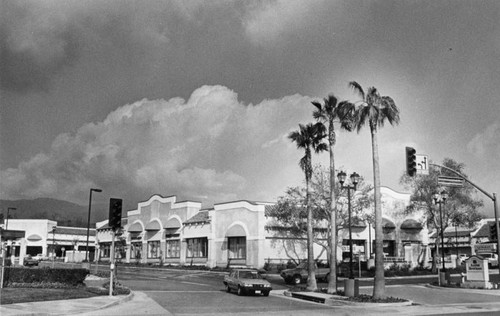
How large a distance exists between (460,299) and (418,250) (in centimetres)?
4073

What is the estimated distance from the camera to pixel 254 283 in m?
27.9

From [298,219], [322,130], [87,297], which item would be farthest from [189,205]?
[87,297]

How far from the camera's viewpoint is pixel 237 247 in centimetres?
6050

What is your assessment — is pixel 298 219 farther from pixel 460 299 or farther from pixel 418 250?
pixel 460 299

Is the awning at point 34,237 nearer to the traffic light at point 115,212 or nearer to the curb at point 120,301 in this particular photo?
the curb at point 120,301

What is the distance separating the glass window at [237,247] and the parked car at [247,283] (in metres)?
29.5

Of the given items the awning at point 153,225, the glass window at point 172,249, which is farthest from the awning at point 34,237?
the glass window at point 172,249

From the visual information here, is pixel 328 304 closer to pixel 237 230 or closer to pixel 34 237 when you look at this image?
pixel 237 230

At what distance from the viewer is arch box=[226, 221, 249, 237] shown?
5859 centimetres

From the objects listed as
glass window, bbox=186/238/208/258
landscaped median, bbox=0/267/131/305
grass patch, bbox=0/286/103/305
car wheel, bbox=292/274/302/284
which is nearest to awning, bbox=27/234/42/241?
glass window, bbox=186/238/208/258

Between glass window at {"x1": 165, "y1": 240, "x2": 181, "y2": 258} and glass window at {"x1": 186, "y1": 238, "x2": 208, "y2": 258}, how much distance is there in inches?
90.4

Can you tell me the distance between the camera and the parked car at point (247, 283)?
2775 cm

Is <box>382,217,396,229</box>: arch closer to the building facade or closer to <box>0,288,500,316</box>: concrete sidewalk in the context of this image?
<box>0,288,500,316</box>: concrete sidewalk

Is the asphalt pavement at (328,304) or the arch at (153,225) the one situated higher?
the arch at (153,225)
